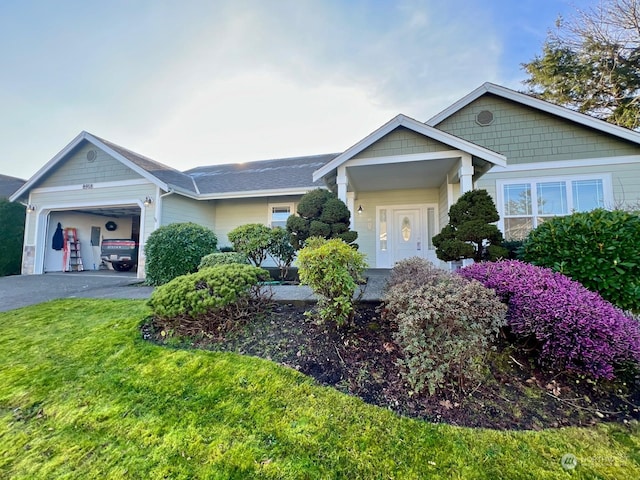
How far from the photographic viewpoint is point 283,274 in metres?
7.99

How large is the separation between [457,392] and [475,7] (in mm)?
9194

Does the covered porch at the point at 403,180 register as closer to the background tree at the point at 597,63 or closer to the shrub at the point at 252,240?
the shrub at the point at 252,240

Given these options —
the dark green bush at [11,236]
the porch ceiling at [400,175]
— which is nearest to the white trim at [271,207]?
the porch ceiling at [400,175]

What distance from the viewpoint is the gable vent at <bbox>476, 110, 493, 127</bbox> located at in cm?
842

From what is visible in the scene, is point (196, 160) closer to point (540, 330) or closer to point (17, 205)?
point (17, 205)

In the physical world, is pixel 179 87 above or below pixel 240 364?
above

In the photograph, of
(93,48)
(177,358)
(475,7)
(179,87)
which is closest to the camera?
(177,358)

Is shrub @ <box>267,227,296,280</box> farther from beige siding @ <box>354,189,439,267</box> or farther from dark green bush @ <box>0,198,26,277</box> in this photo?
dark green bush @ <box>0,198,26,277</box>

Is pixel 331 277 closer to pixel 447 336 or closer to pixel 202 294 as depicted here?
pixel 447 336

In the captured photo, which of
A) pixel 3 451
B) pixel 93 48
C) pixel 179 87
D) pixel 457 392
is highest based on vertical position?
pixel 93 48

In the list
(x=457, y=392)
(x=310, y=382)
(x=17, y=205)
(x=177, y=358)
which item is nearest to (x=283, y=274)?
(x=177, y=358)

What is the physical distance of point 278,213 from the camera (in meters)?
11.4

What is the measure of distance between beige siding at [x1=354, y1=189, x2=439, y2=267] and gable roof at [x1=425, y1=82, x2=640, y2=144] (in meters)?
2.50

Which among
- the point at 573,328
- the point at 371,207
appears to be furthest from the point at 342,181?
the point at 573,328
